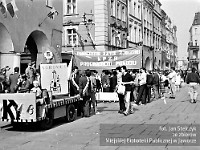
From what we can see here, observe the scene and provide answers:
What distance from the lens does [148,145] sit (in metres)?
7.20

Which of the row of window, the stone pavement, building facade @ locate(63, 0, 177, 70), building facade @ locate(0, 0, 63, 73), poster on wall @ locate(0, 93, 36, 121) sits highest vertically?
the row of window

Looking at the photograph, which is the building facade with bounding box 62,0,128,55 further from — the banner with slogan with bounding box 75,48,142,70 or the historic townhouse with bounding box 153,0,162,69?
the historic townhouse with bounding box 153,0,162,69

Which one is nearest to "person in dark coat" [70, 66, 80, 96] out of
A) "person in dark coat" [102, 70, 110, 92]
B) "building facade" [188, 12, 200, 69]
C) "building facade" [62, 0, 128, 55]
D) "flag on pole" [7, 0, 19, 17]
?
"flag on pole" [7, 0, 19, 17]

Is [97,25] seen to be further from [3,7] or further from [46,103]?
[46,103]

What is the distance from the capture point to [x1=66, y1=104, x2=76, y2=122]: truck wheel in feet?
35.1

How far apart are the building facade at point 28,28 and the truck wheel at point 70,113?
1.85 m

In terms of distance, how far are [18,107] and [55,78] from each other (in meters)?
1.95

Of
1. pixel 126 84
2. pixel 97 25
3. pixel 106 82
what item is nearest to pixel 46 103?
pixel 126 84

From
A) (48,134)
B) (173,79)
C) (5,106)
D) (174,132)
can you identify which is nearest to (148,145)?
(174,132)

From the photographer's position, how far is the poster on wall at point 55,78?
10273mm

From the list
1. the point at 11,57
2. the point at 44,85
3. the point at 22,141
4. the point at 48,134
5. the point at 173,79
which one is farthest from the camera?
the point at 173,79

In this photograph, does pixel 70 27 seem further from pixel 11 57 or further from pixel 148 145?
pixel 148 145

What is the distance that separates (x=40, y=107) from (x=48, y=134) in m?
0.78

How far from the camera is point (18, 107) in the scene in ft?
29.0
